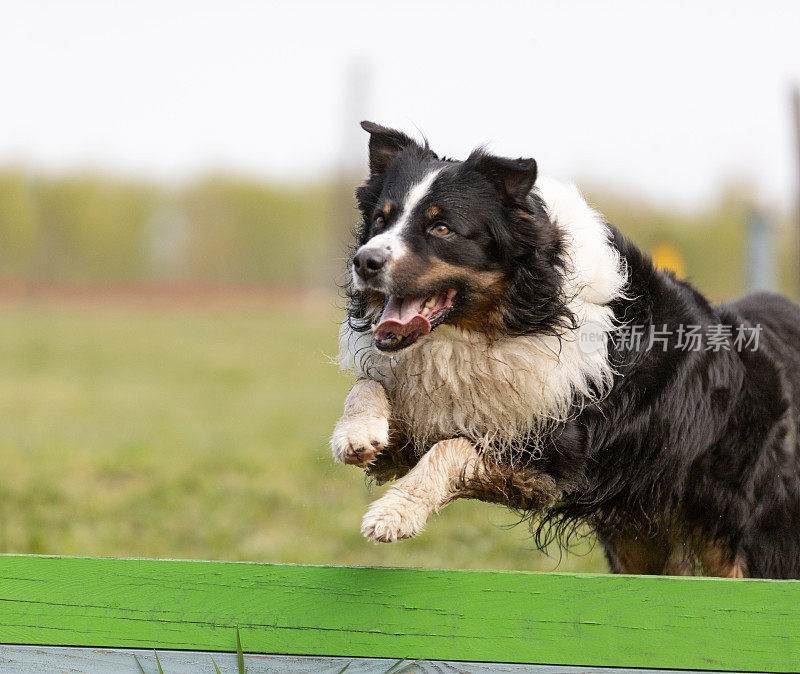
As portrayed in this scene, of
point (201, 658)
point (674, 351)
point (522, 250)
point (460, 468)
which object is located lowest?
point (201, 658)

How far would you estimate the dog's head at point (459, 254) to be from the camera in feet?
9.72

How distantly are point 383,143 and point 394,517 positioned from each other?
1475 mm

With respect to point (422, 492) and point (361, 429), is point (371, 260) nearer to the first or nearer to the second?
point (361, 429)

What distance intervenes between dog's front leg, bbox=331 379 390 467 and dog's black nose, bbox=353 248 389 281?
48 centimetres

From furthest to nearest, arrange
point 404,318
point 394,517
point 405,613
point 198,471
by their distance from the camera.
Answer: point 198,471
point 404,318
point 394,517
point 405,613

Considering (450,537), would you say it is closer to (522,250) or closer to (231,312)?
(522,250)

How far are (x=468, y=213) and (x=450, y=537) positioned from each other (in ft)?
11.2

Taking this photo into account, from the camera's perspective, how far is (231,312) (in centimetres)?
2341

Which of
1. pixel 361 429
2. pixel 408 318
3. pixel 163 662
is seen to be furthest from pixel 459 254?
pixel 163 662

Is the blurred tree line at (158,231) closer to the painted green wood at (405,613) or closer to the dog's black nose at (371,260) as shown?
the dog's black nose at (371,260)

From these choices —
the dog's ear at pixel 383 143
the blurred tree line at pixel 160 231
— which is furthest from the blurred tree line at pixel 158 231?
the dog's ear at pixel 383 143

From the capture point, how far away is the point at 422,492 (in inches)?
112

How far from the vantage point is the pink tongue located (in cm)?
298

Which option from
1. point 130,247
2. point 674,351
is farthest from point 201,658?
point 130,247
